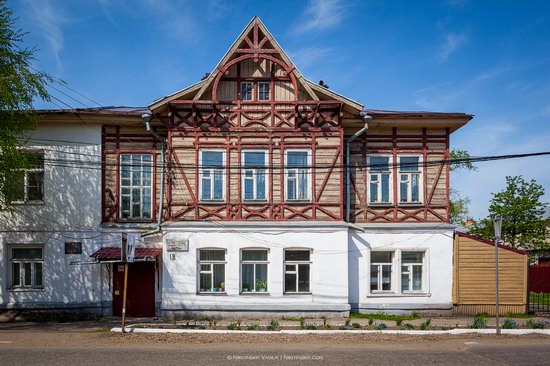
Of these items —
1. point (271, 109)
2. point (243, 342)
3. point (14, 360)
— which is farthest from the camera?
point (271, 109)

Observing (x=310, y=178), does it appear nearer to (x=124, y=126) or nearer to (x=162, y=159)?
(x=162, y=159)

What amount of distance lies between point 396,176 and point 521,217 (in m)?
11.9

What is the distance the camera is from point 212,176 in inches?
671

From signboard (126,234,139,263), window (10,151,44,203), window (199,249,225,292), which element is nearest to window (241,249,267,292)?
window (199,249,225,292)

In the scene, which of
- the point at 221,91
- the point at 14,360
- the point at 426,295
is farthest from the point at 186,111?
the point at 426,295

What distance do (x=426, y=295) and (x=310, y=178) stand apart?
6120 millimetres

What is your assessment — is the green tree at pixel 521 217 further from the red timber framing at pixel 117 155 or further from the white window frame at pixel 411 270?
the red timber framing at pixel 117 155

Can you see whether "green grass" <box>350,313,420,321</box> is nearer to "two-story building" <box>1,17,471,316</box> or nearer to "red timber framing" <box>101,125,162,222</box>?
"two-story building" <box>1,17,471,316</box>

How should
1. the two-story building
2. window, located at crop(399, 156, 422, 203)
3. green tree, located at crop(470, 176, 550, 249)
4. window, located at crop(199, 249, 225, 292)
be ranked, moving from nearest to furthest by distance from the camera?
1. the two-story building
2. window, located at crop(199, 249, 225, 292)
3. window, located at crop(399, 156, 422, 203)
4. green tree, located at crop(470, 176, 550, 249)

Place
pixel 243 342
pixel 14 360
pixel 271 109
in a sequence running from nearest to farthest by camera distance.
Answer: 1. pixel 14 360
2. pixel 243 342
3. pixel 271 109

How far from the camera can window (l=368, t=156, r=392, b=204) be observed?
59.0 ft

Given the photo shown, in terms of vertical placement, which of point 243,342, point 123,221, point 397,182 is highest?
point 397,182

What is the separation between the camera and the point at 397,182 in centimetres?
1792

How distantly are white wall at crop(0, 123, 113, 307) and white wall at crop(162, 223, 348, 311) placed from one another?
2.89 meters
